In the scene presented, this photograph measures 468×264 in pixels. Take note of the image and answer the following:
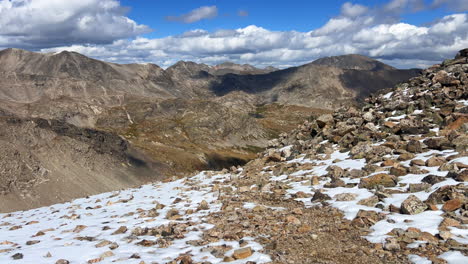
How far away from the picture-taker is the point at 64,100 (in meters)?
186

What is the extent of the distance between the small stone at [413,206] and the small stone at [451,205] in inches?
22.5

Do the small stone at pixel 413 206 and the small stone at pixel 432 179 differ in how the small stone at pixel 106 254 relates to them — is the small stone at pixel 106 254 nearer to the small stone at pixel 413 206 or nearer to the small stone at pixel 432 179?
the small stone at pixel 413 206

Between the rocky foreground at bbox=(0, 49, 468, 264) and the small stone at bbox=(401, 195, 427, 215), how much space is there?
32mm


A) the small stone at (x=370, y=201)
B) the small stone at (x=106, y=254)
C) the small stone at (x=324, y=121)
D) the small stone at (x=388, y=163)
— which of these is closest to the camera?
the small stone at (x=106, y=254)

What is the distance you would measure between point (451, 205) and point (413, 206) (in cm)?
110

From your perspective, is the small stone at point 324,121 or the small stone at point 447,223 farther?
the small stone at point 324,121

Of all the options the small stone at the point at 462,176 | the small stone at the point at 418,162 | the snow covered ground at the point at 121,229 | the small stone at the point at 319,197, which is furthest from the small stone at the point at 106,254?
the small stone at the point at 418,162

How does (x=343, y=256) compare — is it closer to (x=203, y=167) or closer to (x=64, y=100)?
(x=203, y=167)

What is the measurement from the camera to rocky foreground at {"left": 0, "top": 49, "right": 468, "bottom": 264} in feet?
34.6

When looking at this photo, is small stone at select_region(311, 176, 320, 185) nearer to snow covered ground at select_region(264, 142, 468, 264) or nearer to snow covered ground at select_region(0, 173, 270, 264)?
snow covered ground at select_region(264, 142, 468, 264)

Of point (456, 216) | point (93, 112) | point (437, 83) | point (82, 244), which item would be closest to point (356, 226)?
point (456, 216)

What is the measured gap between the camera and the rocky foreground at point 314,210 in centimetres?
1055

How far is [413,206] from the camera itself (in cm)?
1199

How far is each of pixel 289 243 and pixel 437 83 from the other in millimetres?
21477
